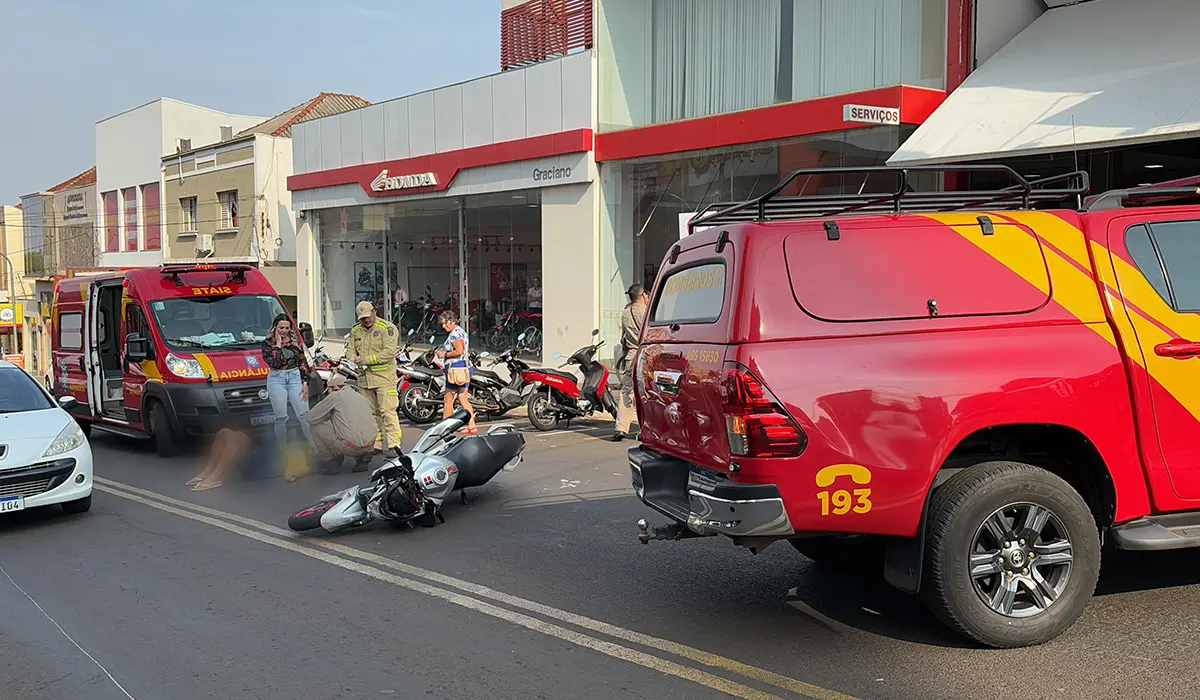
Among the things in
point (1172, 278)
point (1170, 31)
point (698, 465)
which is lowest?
point (698, 465)

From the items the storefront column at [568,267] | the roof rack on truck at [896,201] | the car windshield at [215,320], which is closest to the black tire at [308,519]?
the roof rack on truck at [896,201]

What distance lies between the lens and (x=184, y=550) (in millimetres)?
7238

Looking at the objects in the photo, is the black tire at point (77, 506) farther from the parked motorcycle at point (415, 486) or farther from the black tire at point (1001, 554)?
the black tire at point (1001, 554)

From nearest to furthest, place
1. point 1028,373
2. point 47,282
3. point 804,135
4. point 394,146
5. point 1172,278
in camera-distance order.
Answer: point 1028,373 → point 1172,278 → point 804,135 → point 394,146 → point 47,282

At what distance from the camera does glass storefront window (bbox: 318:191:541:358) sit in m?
20.2

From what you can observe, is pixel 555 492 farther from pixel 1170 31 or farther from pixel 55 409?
pixel 1170 31

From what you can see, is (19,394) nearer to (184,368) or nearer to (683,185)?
(184,368)

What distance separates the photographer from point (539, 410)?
13.5 m

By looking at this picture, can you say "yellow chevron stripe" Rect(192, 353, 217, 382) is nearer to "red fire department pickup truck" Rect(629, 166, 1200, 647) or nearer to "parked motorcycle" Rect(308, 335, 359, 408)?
"parked motorcycle" Rect(308, 335, 359, 408)

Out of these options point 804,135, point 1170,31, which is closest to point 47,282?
point 804,135

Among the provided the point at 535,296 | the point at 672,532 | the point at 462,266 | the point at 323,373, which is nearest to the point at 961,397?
the point at 672,532

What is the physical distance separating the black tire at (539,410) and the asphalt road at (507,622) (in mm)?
5394

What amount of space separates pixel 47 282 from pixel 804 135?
44368 millimetres

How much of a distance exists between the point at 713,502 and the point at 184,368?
855cm
